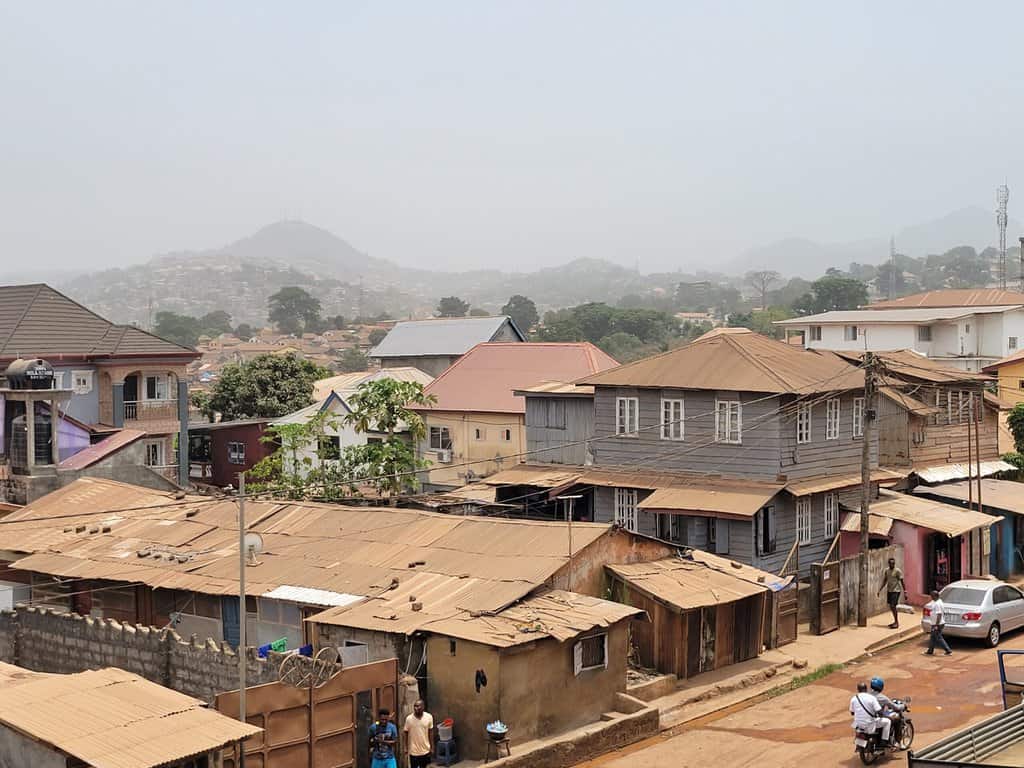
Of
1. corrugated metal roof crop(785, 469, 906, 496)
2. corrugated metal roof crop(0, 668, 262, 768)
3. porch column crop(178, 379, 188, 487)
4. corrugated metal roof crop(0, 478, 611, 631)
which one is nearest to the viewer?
corrugated metal roof crop(0, 668, 262, 768)

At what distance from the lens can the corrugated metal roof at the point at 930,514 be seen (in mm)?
31875

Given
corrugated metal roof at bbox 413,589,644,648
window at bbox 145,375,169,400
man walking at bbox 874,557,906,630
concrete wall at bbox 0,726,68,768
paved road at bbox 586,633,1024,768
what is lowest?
paved road at bbox 586,633,1024,768

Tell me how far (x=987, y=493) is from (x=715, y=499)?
39.4 feet

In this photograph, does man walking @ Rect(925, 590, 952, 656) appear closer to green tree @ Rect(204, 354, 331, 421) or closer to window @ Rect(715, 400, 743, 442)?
window @ Rect(715, 400, 743, 442)

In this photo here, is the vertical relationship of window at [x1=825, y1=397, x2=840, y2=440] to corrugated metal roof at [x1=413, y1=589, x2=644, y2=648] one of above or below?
above

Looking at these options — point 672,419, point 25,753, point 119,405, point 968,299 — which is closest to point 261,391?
point 119,405

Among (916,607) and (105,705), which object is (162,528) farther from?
(916,607)

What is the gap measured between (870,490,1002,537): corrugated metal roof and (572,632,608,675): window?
1411 cm

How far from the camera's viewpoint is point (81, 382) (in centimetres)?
4897

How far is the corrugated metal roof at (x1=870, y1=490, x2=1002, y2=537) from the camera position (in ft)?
105

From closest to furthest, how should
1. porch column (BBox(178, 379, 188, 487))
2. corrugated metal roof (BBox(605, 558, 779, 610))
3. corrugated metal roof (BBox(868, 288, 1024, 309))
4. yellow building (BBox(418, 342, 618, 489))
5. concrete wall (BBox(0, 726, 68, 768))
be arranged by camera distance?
1. concrete wall (BBox(0, 726, 68, 768))
2. corrugated metal roof (BBox(605, 558, 779, 610))
3. yellow building (BBox(418, 342, 618, 489))
4. porch column (BBox(178, 379, 188, 487))
5. corrugated metal roof (BBox(868, 288, 1024, 309))

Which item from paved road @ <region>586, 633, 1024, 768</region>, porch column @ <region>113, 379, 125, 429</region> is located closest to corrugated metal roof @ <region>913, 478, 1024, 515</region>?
paved road @ <region>586, 633, 1024, 768</region>

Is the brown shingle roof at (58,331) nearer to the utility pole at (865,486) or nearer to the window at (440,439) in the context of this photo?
the window at (440,439)

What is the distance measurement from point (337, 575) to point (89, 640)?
503 cm
